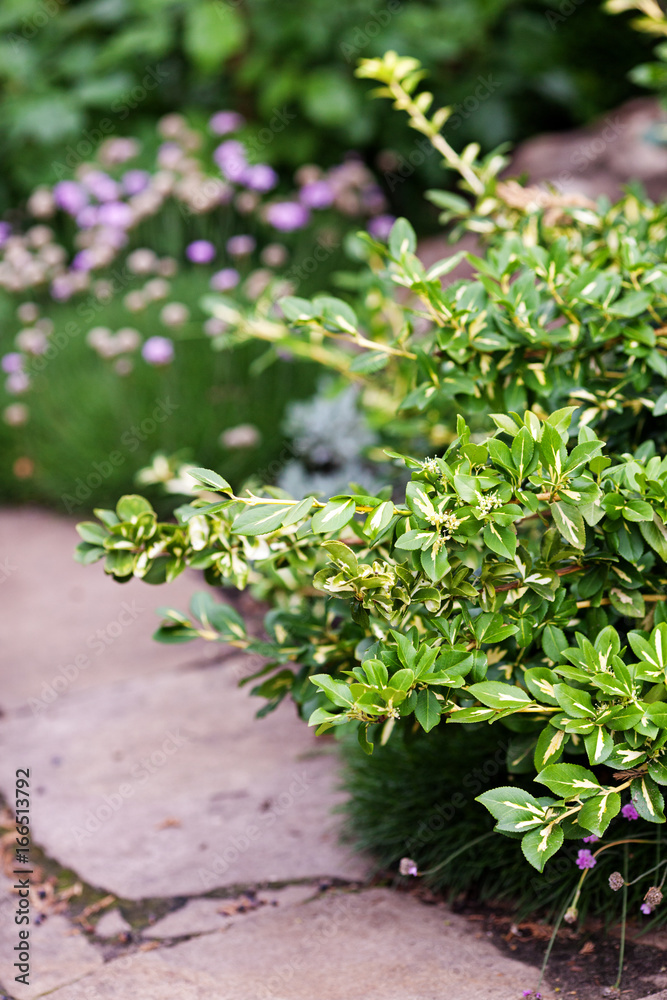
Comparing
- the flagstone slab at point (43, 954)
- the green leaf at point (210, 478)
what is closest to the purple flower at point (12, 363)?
the flagstone slab at point (43, 954)

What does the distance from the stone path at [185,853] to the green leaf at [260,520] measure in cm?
82

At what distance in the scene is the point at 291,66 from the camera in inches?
176

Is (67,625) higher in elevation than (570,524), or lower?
lower

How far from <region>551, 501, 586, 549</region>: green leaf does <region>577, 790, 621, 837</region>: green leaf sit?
0.33 m

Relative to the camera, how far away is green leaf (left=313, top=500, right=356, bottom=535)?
1116 mm

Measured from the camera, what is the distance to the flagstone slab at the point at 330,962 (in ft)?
4.79

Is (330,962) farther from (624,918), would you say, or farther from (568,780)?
(568,780)

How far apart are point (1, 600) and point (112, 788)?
1.28 metres

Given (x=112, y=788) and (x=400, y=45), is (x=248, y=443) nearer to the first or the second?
(x=112, y=788)

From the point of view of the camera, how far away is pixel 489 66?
15.8ft

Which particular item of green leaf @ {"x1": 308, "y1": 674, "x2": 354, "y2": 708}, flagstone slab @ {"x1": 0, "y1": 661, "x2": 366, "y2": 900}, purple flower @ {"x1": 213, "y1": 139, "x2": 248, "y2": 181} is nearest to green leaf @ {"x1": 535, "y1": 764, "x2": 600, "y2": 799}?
green leaf @ {"x1": 308, "y1": 674, "x2": 354, "y2": 708}

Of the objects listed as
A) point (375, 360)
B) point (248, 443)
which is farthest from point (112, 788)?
point (248, 443)

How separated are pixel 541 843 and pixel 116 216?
10.9ft

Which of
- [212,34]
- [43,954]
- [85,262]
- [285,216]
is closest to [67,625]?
[43,954]
